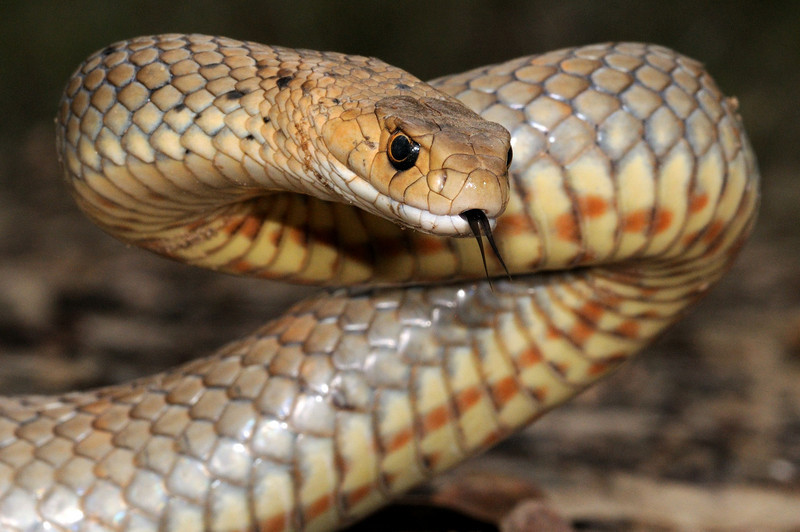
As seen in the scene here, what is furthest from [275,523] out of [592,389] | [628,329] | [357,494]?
[592,389]

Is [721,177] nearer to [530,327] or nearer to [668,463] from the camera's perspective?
[530,327]

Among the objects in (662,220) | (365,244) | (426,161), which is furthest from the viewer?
(365,244)

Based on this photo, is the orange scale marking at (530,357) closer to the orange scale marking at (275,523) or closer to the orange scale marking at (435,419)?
the orange scale marking at (435,419)

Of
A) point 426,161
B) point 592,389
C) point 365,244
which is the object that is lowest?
point 592,389

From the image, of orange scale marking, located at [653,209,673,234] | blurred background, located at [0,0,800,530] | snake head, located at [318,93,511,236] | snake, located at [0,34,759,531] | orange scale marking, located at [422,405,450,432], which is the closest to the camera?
snake head, located at [318,93,511,236]

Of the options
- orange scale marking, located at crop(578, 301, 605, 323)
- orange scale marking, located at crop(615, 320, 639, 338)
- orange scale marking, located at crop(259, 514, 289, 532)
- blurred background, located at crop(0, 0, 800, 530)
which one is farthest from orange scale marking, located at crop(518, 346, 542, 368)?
orange scale marking, located at crop(259, 514, 289, 532)

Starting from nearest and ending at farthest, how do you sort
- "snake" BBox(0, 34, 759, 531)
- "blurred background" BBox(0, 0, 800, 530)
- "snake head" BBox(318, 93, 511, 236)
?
"snake head" BBox(318, 93, 511, 236), "snake" BBox(0, 34, 759, 531), "blurred background" BBox(0, 0, 800, 530)

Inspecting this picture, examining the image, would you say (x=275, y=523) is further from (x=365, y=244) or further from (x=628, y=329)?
(x=628, y=329)

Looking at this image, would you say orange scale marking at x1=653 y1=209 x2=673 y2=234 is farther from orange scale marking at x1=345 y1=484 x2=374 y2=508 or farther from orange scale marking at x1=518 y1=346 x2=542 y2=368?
orange scale marking at x1=345 y1=484 x2=374 y2=508
